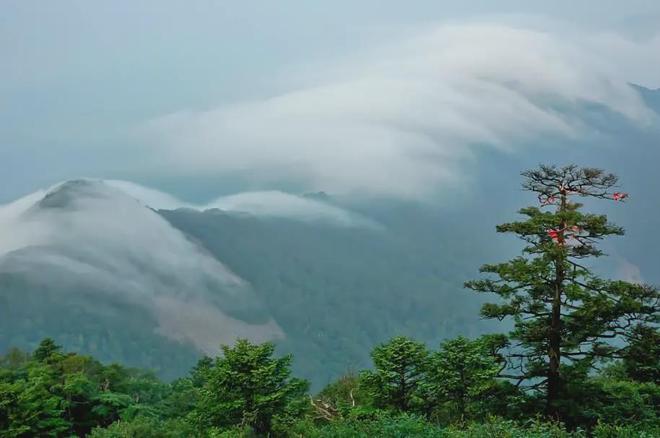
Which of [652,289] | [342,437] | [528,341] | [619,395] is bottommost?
[342,437]

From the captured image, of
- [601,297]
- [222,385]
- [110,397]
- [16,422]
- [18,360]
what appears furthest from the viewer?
[18,360]

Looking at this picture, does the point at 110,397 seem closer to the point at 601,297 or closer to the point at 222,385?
the point at 222,385

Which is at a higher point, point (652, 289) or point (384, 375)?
point (652, 289)

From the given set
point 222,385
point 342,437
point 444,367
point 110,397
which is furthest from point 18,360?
point 342,437

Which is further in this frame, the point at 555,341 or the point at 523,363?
the point at 523,363

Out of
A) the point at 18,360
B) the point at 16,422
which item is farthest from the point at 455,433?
the point at 18,360

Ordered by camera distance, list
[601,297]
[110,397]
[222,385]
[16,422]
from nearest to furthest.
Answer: [601,297] → [222,385] → [16,422] → [110,397]

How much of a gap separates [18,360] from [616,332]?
6249cm

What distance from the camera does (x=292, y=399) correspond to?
28.0m

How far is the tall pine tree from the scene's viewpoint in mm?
23969

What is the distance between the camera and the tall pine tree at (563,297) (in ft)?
78.6

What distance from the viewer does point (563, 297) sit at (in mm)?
24828

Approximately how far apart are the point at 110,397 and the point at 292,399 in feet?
51.3

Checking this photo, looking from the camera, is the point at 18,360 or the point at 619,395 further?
the point at 18,360
